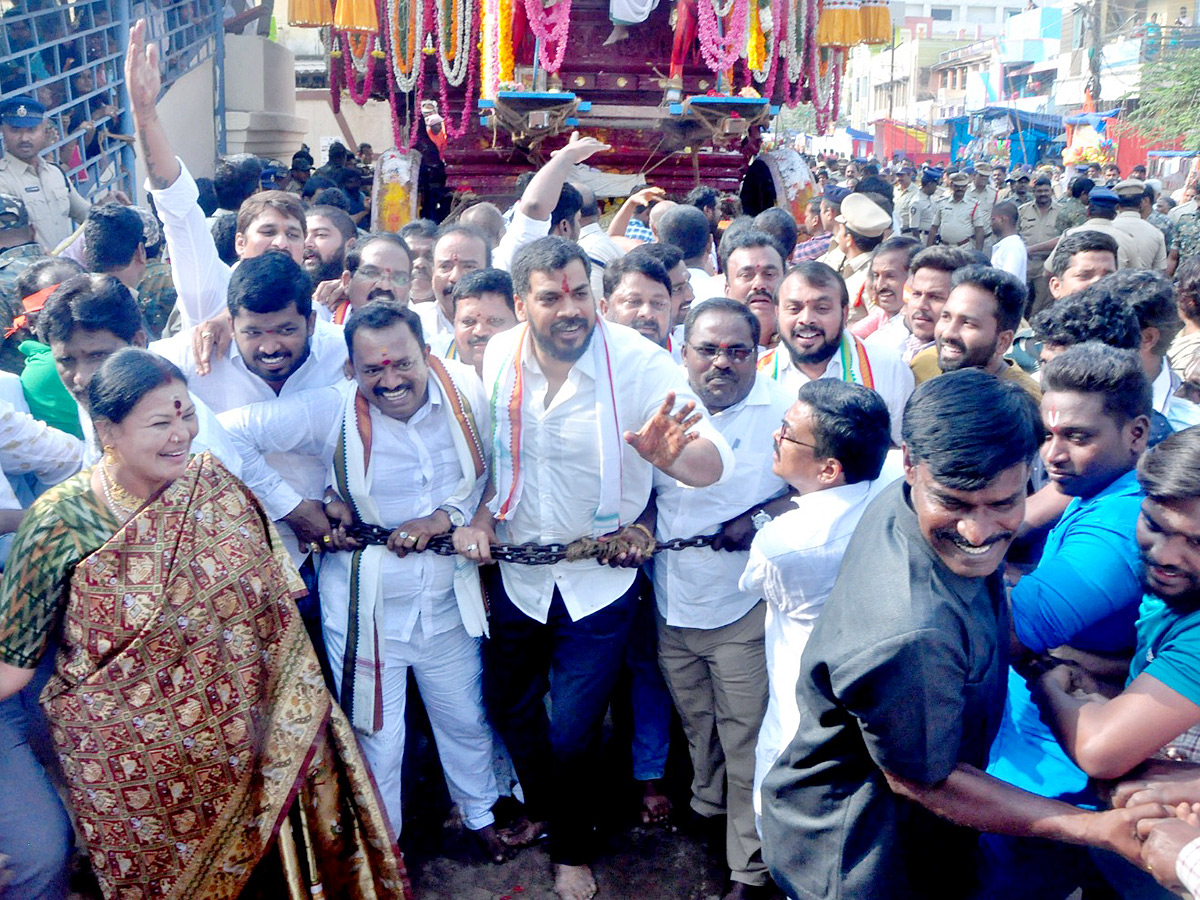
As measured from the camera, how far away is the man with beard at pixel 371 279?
146 inches

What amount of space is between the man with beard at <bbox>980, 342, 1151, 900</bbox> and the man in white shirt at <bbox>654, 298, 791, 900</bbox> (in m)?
0.80

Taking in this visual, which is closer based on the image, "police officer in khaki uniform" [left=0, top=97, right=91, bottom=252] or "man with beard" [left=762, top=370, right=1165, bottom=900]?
"man with beard" [left=762, top=370, right=1165, bottom=900]

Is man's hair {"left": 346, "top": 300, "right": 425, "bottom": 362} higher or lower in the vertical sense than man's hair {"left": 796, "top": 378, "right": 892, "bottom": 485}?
higher

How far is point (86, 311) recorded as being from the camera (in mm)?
2605

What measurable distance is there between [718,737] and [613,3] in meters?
5.61

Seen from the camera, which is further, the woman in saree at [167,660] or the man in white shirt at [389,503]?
the man in white shirt at [389,503]

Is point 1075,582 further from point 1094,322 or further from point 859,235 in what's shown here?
point 859,235

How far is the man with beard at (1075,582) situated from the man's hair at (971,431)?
41 cm

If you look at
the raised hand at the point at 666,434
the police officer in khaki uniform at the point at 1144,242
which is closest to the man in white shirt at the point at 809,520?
the raised hand at the point at 666,434

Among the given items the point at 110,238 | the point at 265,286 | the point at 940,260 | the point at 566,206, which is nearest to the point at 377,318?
the point at 265,286

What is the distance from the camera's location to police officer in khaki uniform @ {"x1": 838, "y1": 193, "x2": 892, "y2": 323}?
16.5 ft

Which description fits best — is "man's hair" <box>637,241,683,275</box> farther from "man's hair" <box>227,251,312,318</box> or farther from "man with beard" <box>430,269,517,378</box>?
"man's hair" <box>227,251,312,318</box>

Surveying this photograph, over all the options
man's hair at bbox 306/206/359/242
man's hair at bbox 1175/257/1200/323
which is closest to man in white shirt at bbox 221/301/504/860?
man's hair at bbox 306/206/359/242

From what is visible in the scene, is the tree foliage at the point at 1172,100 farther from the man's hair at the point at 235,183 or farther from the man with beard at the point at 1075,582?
the man with beard at the point at 1075,582
